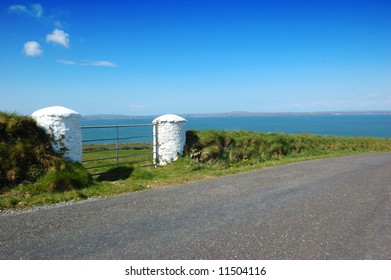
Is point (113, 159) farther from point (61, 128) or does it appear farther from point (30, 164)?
point (30, 164)

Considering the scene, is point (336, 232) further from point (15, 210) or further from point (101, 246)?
point (15, 210)

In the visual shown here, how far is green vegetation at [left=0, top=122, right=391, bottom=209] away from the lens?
8180 mm

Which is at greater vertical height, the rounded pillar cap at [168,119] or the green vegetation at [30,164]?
the rounded pillar cap at [168,119]

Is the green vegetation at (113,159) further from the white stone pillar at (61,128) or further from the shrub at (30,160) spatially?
the shrub at (30,160)

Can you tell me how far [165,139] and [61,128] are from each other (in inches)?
184

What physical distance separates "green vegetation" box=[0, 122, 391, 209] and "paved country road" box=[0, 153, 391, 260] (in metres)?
1.10

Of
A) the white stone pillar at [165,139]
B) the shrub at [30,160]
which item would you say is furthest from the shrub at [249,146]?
the shrub at [30,160]

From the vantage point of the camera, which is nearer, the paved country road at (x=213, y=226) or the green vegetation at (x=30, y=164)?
the paved country road at (x=213, y=226)

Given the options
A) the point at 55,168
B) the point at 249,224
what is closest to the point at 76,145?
the point at 55,168

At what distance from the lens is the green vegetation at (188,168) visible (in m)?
8.18

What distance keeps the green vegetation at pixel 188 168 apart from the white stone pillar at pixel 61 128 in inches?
23.5

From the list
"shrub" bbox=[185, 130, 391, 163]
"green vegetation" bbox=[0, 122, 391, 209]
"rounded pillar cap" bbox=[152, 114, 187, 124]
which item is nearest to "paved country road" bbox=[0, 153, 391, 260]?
"green vegetation" bbox=[0, 122, 391, 209]

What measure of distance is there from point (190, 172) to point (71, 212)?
615 cm
